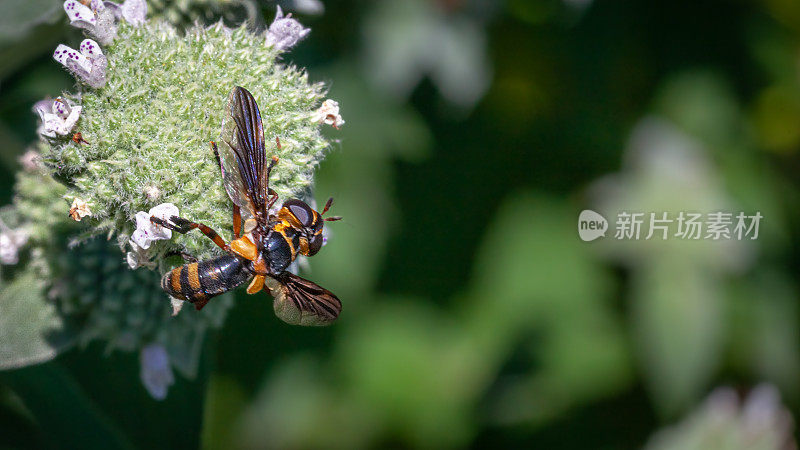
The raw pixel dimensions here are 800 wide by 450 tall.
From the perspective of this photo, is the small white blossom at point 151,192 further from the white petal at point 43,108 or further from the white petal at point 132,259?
the white petal at point 43,108

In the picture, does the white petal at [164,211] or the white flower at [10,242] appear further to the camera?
the white flower at [10,242]

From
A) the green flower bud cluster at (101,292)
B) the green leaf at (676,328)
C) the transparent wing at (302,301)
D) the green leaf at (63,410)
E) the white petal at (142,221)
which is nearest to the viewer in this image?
the white petal at (142,221)

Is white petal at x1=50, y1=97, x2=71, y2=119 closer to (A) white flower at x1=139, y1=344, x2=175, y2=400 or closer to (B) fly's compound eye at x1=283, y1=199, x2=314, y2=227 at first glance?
(B) fly's compound eye at x1=283, y1=199, x2=314, y2=227

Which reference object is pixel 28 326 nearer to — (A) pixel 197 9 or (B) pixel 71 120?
(B) pixel 71 120

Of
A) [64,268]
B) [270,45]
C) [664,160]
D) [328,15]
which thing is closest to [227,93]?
[270,45]

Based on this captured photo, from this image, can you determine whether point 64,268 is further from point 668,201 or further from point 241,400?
point 668,201

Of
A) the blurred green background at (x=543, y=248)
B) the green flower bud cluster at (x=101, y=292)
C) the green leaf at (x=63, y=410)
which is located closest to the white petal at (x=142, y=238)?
the green flower bud cluster at (x=101, y=292)

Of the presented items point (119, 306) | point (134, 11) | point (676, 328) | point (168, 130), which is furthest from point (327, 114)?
point (676, 328)

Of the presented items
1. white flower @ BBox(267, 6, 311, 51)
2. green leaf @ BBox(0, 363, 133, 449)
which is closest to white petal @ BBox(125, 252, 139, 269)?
white flower @ BBox(267, 6, 311, 51)
